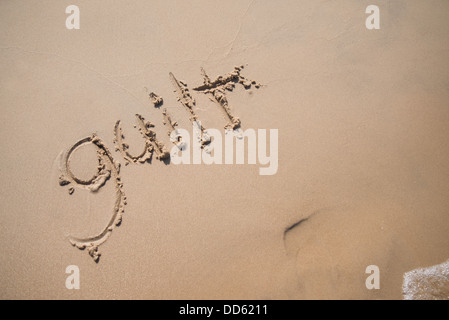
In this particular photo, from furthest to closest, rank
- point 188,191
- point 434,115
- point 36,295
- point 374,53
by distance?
1. point 374,53
2. point 434,115
3. point 188,191
4. point 36,295

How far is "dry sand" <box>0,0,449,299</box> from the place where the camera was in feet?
7.26

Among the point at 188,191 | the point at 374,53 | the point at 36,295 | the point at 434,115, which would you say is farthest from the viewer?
the point at 374,53

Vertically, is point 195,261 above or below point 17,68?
below

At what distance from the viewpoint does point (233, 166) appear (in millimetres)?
2404

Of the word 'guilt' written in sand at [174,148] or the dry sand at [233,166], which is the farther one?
the word 'guilt' written in sand at [174,148]

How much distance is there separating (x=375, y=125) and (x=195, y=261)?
7.19 feet

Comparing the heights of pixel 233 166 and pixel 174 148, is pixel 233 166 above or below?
below

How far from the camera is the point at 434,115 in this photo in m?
2.53

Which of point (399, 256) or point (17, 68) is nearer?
point (399, 256)

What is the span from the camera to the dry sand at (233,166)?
2213 mm

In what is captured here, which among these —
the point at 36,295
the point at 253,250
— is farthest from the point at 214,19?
the point at 36,295

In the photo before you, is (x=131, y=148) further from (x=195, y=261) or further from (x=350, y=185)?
(x=350, y=185)

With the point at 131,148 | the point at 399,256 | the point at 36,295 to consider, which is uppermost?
the point at 131,148

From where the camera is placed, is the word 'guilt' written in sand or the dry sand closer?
the dry sand
